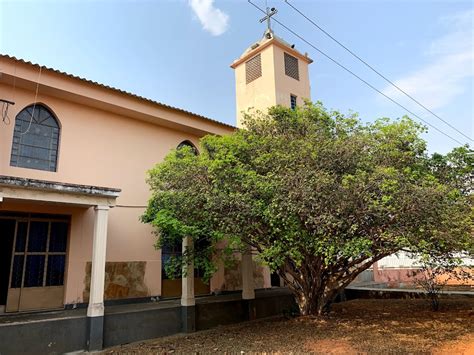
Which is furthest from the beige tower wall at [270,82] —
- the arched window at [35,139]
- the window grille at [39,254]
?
the window grille at [39,254]

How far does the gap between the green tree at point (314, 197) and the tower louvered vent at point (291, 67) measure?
28.9 feet

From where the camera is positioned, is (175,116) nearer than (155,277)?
No

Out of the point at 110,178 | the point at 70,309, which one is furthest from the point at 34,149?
the point at 70,309

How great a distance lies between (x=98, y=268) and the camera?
27.9ft

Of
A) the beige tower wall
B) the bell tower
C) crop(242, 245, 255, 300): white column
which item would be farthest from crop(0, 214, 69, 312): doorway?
the bell tower

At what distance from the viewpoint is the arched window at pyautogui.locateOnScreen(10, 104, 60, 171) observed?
31.3 ft

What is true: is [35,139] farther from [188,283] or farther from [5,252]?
[188,283]

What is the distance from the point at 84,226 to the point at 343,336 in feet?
24.5

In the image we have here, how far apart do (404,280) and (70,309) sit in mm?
16510

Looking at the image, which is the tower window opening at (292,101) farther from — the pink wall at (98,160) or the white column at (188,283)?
the white column at (188,283)

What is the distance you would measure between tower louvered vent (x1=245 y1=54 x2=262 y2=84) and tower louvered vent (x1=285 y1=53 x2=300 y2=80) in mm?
1374

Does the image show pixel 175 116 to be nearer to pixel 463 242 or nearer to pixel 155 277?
pixel 155 277

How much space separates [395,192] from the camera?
7.00 m

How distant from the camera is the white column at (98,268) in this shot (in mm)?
8305
